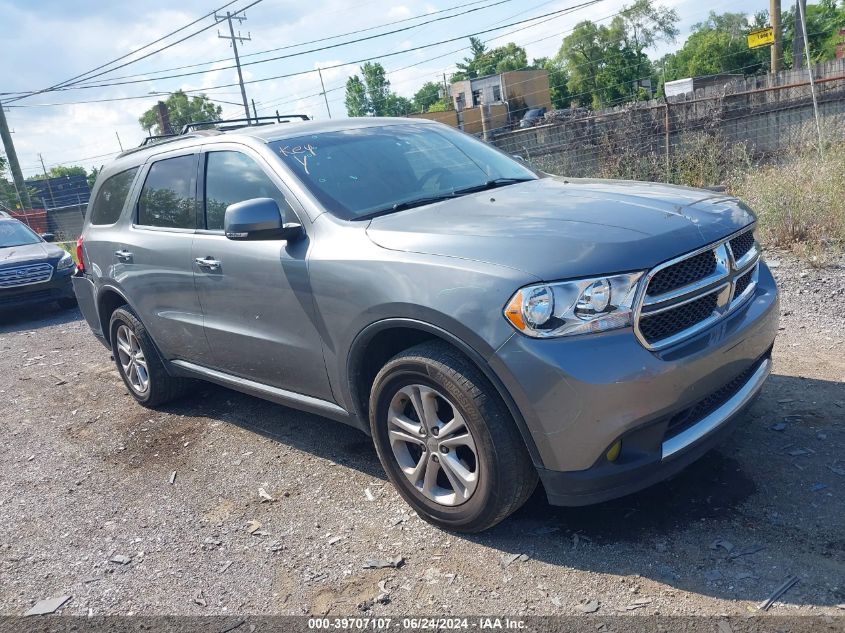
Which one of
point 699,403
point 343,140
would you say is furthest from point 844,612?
point 343,140

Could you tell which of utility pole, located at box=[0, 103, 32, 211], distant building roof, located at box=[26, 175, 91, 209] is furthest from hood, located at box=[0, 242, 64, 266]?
distant building roof, located at box=[26, 175, 91, 209]

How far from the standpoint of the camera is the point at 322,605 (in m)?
2.89

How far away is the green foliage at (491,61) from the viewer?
85525 millimetres

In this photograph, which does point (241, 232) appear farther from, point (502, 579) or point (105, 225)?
point (105, 225)

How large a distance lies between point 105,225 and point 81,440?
1.64 m

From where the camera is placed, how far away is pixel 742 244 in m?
3.35

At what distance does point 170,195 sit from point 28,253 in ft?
23.9

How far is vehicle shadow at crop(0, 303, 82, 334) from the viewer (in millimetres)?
10016

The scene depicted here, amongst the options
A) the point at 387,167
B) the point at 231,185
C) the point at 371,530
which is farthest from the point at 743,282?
the point at 231,185

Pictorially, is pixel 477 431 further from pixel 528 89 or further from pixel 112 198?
pixel 528 89

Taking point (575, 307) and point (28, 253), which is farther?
point (28, 253)

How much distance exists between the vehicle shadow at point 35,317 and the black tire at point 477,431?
27.5 feet

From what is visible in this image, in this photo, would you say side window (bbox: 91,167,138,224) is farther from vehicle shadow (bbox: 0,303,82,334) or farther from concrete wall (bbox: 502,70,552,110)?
concrete wall (bbox: 502,70,552,110)

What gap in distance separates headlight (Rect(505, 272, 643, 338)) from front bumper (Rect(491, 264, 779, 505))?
0.04 meters
